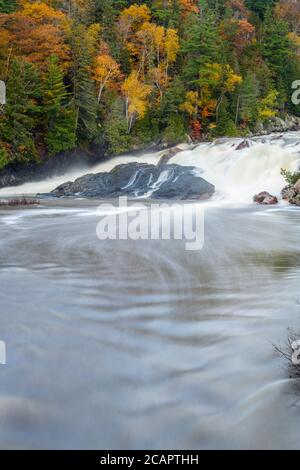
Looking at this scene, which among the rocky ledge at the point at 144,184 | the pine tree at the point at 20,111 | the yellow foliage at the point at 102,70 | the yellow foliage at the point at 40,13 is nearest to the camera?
the rocky ledge at the point at 144,184

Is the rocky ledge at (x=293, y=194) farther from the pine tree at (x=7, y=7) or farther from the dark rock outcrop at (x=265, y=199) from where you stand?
the pine tree at (x=7, y=7)

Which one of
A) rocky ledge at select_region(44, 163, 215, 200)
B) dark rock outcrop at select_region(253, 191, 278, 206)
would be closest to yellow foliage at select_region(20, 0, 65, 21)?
rocky ledge at select_region(44, 163, 215, 200)

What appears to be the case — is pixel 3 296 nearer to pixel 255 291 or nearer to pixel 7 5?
pixel 255 291

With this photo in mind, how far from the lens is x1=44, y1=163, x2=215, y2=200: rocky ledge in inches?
717

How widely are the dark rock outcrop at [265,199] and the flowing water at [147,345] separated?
8.10m

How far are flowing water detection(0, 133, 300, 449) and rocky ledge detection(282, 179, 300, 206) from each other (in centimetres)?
762

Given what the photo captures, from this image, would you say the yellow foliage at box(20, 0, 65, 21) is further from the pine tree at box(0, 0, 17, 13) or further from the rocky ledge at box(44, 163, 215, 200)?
the rocky ledge at box(44, 163, 215, 200)

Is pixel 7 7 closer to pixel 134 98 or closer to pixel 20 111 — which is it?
pixel 134 98

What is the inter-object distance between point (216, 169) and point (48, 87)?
9.92 metres

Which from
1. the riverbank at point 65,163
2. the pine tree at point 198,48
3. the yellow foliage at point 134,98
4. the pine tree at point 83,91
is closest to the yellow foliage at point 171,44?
the pine tree at point 198,48

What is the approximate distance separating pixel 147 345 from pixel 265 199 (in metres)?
13.4

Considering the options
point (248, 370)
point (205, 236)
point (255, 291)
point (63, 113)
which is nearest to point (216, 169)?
point (63, 113)

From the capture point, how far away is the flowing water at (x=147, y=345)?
8.13ft
